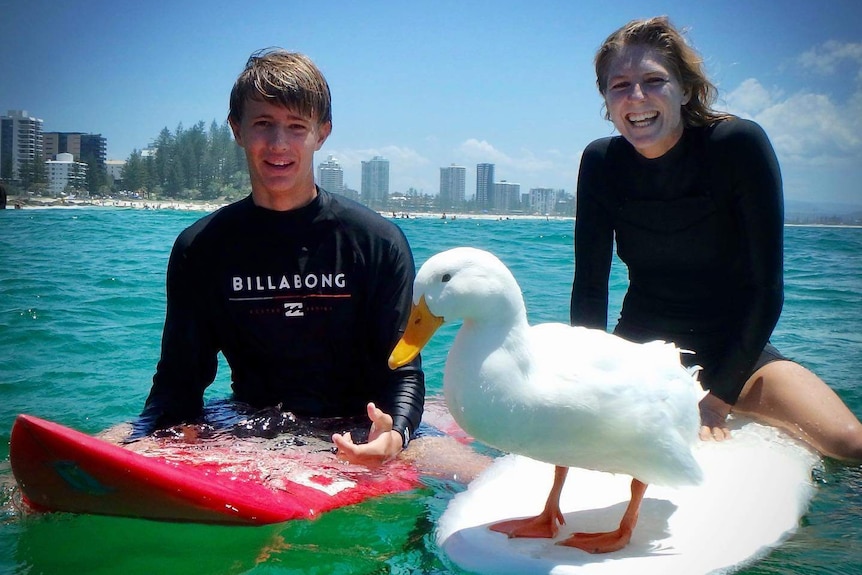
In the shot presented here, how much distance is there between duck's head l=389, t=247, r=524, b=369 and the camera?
175 centimetres

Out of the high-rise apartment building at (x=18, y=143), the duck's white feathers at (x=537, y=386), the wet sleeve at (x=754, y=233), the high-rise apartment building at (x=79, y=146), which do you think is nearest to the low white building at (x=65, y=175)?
the high-rise apartment building at (x=79, y=146)

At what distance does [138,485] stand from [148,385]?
3232 millimetres

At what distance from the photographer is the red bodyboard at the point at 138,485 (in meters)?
2.22

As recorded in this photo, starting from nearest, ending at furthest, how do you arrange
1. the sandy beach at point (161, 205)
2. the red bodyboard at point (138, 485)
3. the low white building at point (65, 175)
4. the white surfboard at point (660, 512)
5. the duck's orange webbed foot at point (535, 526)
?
the white surfboard at point (660, 512) < the duck's orange webbed foot at point (535, 526) < the red bodyboard at point (138, 485) < the low white building at point (65, 175) < the sandy beach at point (161, 205)

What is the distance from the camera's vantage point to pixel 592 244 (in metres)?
3.08

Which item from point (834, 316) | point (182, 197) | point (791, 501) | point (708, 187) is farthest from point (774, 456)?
point (182, 197)

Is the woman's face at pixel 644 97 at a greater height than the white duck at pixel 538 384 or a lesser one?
greater

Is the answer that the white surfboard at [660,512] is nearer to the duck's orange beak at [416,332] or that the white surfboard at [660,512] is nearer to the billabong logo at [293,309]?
the duck's orange beak at [416,332]

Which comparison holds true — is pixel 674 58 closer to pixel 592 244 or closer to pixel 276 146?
pixel 592 244

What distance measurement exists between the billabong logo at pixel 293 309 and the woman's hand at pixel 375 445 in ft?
1.74

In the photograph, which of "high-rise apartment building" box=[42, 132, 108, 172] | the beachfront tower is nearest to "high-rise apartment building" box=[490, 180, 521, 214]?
the beachfront tower

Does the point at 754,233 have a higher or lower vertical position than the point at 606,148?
lower

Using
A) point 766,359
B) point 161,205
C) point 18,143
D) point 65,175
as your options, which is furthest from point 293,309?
point 161,205

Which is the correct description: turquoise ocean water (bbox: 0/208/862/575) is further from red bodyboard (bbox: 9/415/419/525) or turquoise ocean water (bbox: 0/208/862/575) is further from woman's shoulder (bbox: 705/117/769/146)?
woman's shoulder (bbox: 705/117/769/146)
